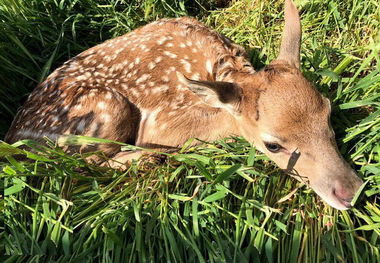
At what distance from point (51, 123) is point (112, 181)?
758 millimetres

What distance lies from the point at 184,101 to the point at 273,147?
3.28 ft

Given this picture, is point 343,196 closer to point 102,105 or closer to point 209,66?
point 209,66

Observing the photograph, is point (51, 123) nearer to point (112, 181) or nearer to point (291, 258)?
point (112, 181)

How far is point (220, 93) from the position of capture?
2.86 meters

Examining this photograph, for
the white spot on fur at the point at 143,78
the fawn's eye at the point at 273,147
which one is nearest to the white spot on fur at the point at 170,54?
the white spot on fur at the point at 143,78

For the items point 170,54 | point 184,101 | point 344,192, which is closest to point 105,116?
point 184,101

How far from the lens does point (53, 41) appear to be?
14.7 feet

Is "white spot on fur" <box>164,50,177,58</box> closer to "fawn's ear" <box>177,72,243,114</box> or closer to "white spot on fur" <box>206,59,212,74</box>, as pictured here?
"white spot on fur" <box>206,59,212,74</box>

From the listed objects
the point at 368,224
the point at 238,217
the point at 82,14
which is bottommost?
the point at 368,224

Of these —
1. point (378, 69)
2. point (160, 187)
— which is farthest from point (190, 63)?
point (378, 69)

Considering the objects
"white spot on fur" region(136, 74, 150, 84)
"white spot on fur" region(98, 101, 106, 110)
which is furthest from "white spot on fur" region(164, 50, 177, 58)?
"white spot on fur" region(98, 101, 106, 110)

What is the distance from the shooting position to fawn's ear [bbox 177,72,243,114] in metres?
2.74

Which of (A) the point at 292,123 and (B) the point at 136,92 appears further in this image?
(B) the point at 136,92

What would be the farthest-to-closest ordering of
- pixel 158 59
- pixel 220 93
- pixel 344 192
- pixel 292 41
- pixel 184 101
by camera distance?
1. pixel 158 59
2. pixel 184 101
3. pixel 292 41
4. pixel 220 93
5. pixel 344 192
